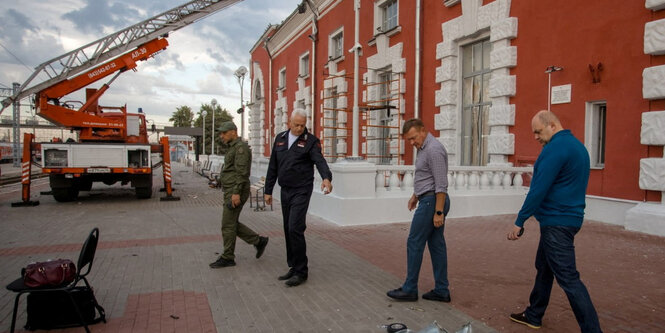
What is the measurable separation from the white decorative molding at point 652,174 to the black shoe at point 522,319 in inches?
202

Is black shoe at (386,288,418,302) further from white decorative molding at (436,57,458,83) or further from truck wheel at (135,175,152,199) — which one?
truck wheel at (135,175,152,199)

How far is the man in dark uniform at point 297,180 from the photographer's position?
477 cm

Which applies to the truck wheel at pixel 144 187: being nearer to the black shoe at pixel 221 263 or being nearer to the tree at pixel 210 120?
the black shoe at pixel 221 263

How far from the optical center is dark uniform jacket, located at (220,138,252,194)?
17.8ft

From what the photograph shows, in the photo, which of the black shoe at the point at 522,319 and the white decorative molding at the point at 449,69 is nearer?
the black shoe at the point at 522,319

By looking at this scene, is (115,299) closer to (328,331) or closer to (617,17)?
(328,331)

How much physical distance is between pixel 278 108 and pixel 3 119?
182 feet

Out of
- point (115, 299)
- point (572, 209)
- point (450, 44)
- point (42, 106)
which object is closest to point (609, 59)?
point (450, 44)

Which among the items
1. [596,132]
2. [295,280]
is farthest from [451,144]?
[295,280]

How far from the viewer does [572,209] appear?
3.18 metres

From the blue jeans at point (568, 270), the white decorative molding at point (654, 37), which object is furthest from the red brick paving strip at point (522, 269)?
the white decorative molding at point (654, 37)

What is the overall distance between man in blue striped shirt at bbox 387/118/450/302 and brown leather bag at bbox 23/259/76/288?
110 inches

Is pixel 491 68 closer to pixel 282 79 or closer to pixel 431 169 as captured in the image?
pixel 431 169

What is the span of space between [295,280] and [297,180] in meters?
1.07
